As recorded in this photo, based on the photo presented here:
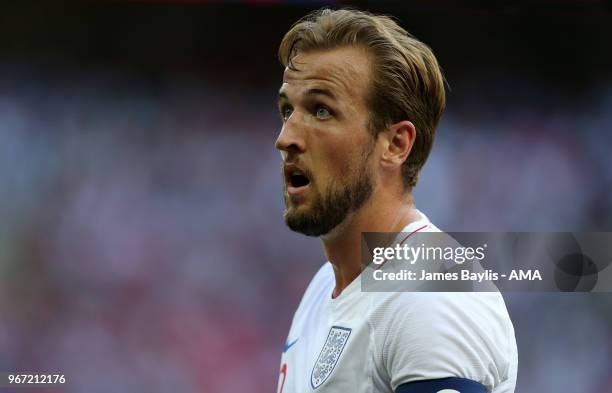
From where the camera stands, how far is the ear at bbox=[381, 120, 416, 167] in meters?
2.14

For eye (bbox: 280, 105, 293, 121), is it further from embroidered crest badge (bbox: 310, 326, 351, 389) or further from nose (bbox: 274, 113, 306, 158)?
embroidered crest badge (bbox: 310, 326, 351, 389)

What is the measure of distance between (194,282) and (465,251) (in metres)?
3.42

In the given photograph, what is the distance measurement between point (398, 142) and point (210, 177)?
351cm

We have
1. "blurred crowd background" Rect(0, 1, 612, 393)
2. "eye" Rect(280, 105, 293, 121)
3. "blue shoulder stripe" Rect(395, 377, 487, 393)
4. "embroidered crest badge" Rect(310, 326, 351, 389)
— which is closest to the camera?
"blue shoulder stripe" Rect(395, 377, 487, 393)

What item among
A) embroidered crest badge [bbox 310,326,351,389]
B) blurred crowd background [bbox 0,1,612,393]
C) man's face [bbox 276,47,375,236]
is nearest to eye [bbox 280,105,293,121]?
man's face [bbox 276,47,375,236]

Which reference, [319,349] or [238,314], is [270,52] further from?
[319,349]

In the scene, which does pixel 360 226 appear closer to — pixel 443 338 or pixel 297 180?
pixel 297 180

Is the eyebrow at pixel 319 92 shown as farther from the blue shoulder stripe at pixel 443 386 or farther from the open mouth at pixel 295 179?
the blue shoulder stripe at pixel 443 386

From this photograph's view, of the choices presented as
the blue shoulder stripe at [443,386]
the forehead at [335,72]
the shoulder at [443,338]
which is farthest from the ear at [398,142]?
the blue shoulder stripe at [443,386]

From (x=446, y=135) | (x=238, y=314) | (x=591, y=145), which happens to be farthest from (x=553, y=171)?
(x=238, y=314)

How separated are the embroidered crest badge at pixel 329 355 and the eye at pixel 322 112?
0.55m

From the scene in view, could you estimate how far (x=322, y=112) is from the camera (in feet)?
6.84

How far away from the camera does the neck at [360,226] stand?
2.12 meters

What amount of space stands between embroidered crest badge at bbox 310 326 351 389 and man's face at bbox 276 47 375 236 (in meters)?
0.28
